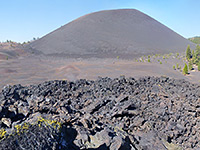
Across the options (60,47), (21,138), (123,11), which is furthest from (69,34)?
(21,138)

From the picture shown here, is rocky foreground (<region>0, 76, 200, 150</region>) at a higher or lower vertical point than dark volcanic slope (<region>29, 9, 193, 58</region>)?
lower

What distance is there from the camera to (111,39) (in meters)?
46.6

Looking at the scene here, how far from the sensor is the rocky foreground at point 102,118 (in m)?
4.14

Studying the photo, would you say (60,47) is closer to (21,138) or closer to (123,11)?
(123,11)

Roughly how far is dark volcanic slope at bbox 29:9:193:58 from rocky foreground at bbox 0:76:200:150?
2948 cm

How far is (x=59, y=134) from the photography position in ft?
13.6

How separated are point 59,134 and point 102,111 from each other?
3.34 metres

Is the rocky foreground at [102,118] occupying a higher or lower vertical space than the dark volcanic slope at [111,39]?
lower

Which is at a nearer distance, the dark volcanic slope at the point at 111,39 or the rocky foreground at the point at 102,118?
the rocky foreground at the point at 102,118

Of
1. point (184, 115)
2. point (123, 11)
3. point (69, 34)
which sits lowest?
point (184, 115)

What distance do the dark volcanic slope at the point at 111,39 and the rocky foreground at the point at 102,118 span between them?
2948 centimetres

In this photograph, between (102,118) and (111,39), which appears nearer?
(102,118)

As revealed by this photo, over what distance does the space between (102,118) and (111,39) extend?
41.5 m

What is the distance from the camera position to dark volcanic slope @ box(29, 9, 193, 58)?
4188 cm
